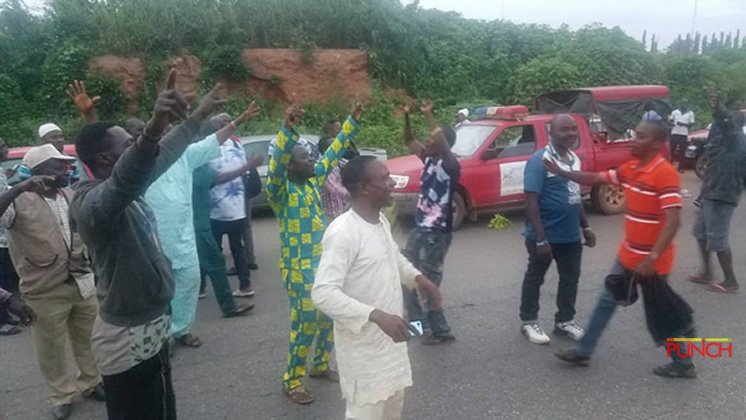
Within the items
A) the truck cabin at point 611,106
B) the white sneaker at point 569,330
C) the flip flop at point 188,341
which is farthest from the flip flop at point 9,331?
the truck cabin at point 611,106

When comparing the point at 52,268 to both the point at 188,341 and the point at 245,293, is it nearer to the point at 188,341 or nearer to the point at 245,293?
the point at 188,341

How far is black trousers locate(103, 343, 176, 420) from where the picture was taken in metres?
2.63

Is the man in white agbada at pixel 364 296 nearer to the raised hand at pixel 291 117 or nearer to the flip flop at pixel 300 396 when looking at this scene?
the raised hand at pixel 291 117

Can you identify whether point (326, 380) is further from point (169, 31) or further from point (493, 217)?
point (169, 31)

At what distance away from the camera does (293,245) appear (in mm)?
3947

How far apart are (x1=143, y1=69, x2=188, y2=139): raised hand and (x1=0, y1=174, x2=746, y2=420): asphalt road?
2351 mm

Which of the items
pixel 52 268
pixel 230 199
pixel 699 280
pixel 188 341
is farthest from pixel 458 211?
pixel 52 268

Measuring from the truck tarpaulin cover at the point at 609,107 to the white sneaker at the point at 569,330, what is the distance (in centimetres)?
661

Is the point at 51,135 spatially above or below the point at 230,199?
above

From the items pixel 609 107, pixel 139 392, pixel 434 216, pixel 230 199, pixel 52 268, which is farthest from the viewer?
pixel 609 107

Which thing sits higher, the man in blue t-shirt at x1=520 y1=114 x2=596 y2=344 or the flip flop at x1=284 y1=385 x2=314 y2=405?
the man in blue t-shirt at x1=520 y1=114 x2=596 y2=344

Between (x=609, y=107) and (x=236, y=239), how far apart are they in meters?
7.49

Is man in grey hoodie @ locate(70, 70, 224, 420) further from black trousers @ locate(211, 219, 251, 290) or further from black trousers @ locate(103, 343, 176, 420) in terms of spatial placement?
black trousers @ locate(211, 219, 251, 290)

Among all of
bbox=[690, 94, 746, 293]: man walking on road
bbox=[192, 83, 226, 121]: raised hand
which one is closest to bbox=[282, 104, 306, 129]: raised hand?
bbox=[192, 83, 226, 121]: raised hand
